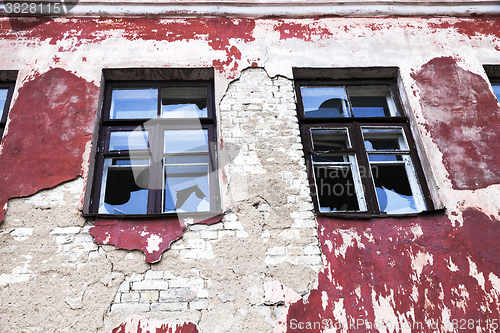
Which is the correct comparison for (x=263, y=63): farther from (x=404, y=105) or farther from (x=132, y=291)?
(x=132, y=291)

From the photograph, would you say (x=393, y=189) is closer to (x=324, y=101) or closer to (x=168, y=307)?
(x=324, y=101)

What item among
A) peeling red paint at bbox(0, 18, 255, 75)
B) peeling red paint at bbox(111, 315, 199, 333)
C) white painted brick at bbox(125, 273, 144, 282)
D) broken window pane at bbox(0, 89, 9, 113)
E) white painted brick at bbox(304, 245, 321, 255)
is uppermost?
peeling red paint at bbox(0, 18, 255, 75)

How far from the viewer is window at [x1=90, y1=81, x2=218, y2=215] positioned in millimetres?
3670

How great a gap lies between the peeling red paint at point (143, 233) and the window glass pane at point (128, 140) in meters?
0.86

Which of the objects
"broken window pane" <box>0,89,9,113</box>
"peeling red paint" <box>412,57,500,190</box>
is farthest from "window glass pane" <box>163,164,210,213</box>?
"peeling red paint" <box>412,57,500,190</box>

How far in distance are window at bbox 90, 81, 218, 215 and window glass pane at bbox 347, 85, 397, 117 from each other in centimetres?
147

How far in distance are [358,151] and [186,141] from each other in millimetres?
1611

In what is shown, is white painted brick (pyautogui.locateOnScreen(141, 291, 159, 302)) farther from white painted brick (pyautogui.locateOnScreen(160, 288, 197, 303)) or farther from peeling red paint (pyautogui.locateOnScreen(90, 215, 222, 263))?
peeling red paint (pyautogui.locateOnScreen(90, 215, 222, 263))

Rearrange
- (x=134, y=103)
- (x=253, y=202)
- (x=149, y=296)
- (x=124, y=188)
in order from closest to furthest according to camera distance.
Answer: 1. (x=149, y=296)
2. (x=253, y=202)
3. (x=124, y=188)
4. (x=134, y=103)

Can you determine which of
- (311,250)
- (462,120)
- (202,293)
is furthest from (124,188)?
(462,120)

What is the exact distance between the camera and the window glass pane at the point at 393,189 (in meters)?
3.71

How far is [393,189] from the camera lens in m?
3.80

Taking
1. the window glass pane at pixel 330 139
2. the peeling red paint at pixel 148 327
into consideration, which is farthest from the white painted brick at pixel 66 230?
the window glass pane at pixel 330 139

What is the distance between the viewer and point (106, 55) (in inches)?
171
